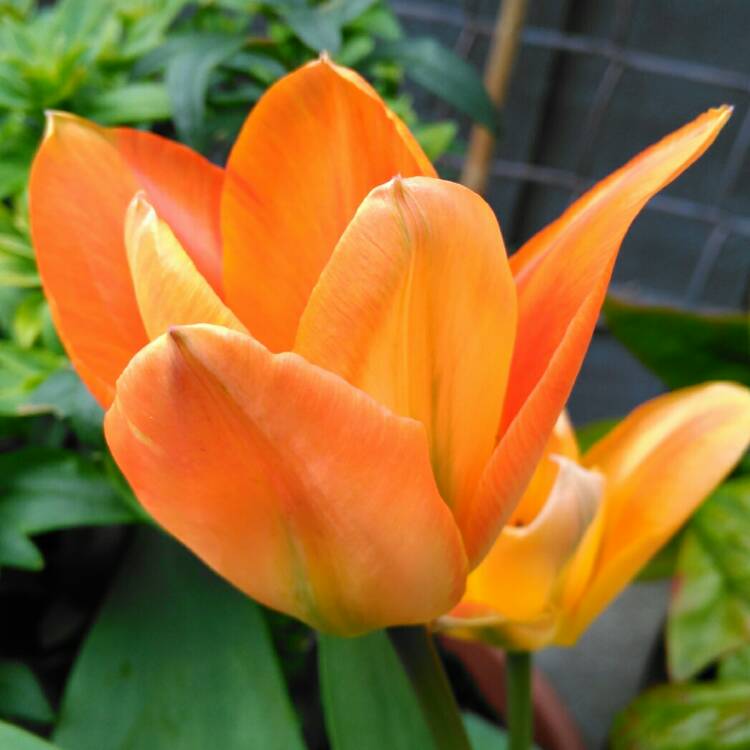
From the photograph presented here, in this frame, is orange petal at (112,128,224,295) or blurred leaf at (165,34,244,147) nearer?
orange petal at (112,128,224,295)

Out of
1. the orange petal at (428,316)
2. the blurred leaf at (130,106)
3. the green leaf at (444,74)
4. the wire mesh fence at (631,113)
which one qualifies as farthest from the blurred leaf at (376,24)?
the wire mesh fence at (631,113)

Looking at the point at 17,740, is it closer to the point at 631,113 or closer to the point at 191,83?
the point at 191,83

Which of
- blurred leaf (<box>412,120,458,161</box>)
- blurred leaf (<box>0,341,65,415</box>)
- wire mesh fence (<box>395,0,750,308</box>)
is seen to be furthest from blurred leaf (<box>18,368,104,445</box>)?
wire mesh fence (<box>395,0,750,308</box>)

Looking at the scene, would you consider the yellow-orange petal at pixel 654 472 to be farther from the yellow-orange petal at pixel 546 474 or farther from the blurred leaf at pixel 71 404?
the blurred leaf at pixel 71 404

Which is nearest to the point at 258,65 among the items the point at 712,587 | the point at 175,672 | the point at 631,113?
the point at 175,672

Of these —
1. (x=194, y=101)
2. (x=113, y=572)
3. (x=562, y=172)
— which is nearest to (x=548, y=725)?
(x=113, y=572)

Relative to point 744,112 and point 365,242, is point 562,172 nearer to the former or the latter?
point 744,112

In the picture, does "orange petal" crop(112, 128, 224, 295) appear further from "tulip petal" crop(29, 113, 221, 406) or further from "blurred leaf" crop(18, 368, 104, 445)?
"blurred leaf" crop(18, 368, 104, 445)
